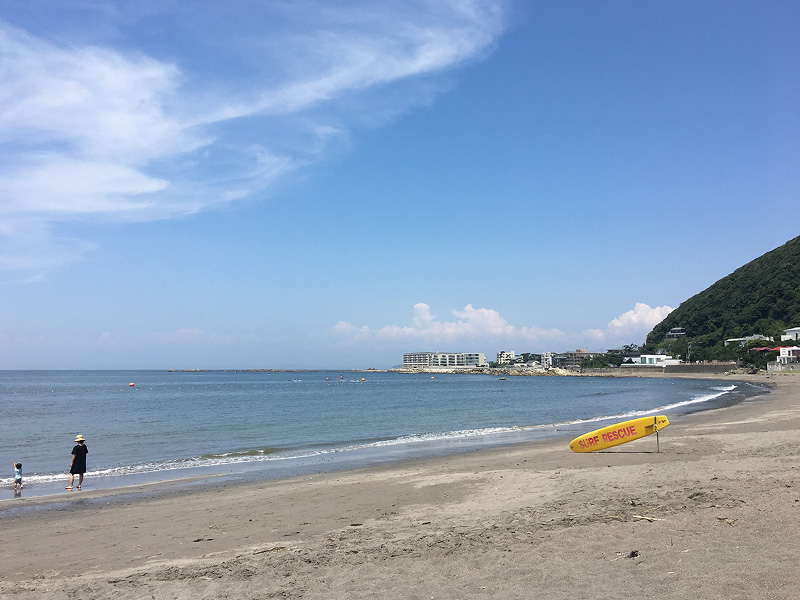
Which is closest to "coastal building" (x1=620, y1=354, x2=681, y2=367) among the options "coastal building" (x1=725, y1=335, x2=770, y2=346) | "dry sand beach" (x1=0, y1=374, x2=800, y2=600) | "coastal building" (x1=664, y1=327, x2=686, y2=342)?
"coastal building" (x1=725, y1=335, x2=770, y2=346)

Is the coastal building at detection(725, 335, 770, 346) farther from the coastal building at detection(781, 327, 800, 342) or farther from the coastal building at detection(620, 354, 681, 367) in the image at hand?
the coastal building at detection(620, 354, 681, 367)

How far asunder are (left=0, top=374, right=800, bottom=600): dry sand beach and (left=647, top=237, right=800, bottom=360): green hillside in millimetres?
144703

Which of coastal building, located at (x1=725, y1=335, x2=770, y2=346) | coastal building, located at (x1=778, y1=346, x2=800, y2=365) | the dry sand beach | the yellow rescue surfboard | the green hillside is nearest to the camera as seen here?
the dry sand beach

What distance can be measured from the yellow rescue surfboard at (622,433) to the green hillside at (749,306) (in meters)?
139

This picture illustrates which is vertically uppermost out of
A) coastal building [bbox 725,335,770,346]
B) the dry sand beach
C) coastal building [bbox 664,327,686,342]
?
coastal building [bbox 664,327,686,342]

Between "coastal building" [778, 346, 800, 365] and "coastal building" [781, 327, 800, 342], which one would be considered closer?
"coastal building" [778, 346, 800, 365]

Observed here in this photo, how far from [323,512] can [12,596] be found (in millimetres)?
5343

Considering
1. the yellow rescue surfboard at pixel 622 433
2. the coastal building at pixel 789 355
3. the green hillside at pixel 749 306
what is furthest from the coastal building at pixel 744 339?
the yellow rescue surfboard at pixel 622 433

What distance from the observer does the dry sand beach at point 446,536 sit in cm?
643

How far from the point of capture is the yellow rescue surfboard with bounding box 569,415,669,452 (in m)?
16.8

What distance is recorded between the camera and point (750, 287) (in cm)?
16462

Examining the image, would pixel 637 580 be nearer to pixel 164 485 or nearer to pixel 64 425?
pixel 164 485

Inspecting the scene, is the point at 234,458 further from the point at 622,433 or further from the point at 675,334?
the point at 675,334

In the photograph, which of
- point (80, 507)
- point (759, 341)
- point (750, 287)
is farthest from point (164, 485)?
point (750, 287)
